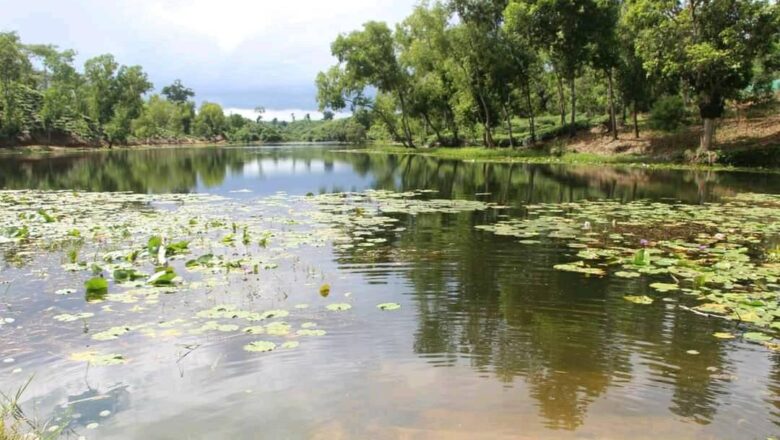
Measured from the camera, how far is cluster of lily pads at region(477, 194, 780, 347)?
284 inches

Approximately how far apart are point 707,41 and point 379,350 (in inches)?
1160

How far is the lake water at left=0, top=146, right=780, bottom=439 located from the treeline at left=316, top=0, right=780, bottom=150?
2323cm

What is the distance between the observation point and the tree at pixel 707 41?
1042 inches

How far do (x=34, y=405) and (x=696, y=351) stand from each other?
625 cm

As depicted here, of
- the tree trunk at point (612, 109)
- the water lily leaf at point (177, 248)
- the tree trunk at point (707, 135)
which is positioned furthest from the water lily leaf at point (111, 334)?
the tree trunk at point (612, 109)

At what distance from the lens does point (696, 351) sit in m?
5.67

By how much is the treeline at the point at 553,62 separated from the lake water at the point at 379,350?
76.2 ft

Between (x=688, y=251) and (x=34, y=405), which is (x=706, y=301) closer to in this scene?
(x=688, y=251)

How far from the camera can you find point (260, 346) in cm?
564

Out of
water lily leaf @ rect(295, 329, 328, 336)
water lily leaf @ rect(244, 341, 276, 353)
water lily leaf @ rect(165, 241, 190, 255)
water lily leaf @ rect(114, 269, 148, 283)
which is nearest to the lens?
water lily leaf @ rect(244, 341, 276, 353)

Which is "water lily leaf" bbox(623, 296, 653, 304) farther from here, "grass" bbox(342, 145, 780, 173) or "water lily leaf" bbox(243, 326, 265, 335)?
"grass" bbox(342, 145, 780, 173)

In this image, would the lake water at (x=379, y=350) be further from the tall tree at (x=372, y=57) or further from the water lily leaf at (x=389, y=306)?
the tall tree at (x=372, y=57)

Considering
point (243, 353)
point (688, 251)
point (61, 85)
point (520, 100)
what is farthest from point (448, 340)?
point (61, 85)

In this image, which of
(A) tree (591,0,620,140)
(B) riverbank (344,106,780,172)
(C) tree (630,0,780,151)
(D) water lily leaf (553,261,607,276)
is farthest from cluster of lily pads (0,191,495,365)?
(A) tree (591,0,620,140)
